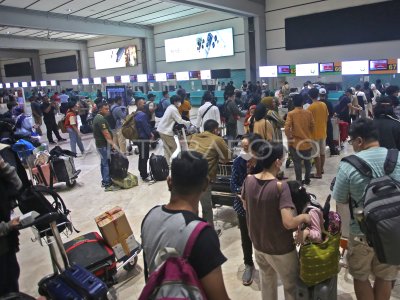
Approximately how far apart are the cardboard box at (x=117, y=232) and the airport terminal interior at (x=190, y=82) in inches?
1.0

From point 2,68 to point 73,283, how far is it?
4703 cm

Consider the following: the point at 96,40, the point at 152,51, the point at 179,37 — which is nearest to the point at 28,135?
the point at 179,37

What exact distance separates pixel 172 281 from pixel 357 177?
5.01 ft

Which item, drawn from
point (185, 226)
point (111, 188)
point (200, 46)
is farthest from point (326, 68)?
point (185, 226)

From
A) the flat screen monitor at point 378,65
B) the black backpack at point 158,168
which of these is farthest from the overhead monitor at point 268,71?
the black backpack at point 158,168

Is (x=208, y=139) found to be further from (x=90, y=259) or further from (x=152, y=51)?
(x=152, y=51)

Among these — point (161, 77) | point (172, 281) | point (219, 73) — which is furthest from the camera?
point (161, 77)

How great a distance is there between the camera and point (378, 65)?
12516mm

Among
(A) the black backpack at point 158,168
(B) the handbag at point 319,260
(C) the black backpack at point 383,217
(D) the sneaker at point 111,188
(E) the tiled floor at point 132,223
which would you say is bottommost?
(E) the tiled floor at point 132,223

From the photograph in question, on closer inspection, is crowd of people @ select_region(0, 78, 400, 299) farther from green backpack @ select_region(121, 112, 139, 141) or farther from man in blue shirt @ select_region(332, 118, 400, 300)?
green backpack @ select_region(121, 112, 139, 141)

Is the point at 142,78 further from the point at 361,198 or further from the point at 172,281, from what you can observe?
the point at 172,281

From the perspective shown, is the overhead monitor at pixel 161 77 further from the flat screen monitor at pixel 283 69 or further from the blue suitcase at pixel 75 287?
the blue suitcase at pixel 75 287

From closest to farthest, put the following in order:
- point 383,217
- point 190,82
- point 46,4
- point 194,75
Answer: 1. point 383,217
2. point 46,4
3. point 194,75
4. point 190,82

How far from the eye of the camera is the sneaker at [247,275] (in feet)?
10.9
